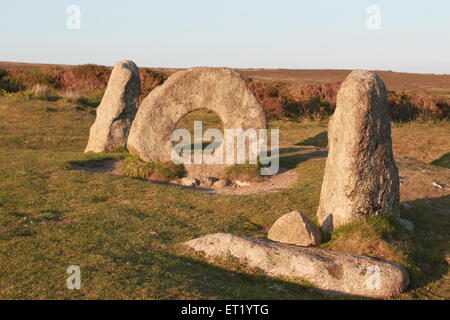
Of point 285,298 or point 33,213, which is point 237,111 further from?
point 285,298

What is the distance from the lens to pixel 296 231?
31.3ft

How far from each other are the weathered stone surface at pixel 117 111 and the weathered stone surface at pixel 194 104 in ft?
12.2

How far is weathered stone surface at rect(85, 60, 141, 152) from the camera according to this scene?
19.0 m

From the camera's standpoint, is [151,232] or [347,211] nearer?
[347,211]

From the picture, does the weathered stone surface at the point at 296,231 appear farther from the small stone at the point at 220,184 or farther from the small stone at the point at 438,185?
the small stone at the point at 438,185

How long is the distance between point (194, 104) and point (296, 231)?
23.2 feet

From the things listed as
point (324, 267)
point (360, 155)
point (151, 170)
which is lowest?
point (324, 267)

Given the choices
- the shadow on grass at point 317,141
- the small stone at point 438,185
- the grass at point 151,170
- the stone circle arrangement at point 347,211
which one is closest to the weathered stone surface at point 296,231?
the stone circle arrangement at point 347,211

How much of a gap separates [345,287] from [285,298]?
1.08m

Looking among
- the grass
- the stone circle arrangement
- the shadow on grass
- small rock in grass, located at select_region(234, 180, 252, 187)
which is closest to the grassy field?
the stone circle arrangement

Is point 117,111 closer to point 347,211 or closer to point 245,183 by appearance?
point 245,183

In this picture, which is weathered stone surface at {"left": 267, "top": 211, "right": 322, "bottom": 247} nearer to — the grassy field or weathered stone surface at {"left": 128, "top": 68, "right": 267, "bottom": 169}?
the grassy field

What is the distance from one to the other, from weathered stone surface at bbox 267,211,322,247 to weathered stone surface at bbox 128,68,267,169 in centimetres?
593

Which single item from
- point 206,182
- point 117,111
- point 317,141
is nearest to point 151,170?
point 206,182
